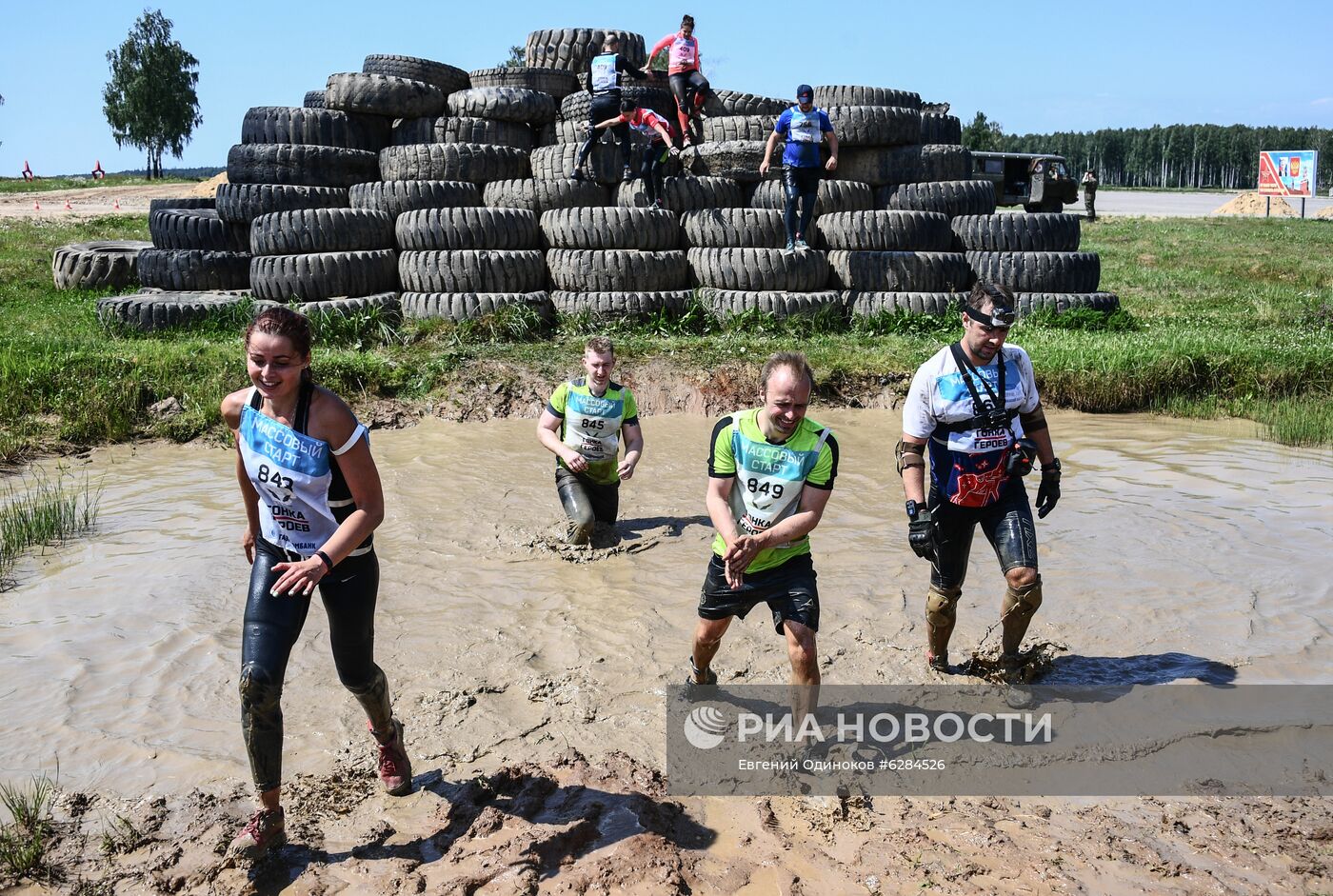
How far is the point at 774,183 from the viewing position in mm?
15227

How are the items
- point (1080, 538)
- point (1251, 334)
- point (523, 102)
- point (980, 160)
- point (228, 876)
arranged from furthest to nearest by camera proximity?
point (980, 160) → point (523, 102) → point (1251, 334) → point (1080, 538) → point (228, 876)

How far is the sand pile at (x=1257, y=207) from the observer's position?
47.4 metres

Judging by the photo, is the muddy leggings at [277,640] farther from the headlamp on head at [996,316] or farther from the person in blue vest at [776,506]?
the headlamp on head at [996,316]

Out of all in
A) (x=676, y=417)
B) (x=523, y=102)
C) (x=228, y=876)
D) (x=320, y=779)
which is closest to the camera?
(x=228, y=876)

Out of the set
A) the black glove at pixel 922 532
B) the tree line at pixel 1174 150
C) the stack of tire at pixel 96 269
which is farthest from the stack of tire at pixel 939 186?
the tree line at pixel 1174 150

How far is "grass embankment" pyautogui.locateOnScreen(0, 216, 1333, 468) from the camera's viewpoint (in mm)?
11406

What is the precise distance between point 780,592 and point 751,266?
33.3ft

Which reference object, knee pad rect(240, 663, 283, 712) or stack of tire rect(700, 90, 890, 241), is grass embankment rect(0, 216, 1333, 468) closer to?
stack of tire rect(700, 90, 890, 241)

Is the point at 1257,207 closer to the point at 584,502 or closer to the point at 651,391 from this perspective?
the point at 651,391

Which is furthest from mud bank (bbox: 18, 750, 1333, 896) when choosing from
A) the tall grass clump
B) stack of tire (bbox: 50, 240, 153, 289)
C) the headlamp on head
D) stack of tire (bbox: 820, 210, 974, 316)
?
stack of tire (bbox: 50, 240, 153, 289)

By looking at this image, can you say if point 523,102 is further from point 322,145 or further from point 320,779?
point 320,779

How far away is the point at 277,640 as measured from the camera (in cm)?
405

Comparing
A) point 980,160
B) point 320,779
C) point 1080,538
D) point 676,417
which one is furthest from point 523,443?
point 980,160

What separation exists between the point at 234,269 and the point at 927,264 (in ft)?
33.6
